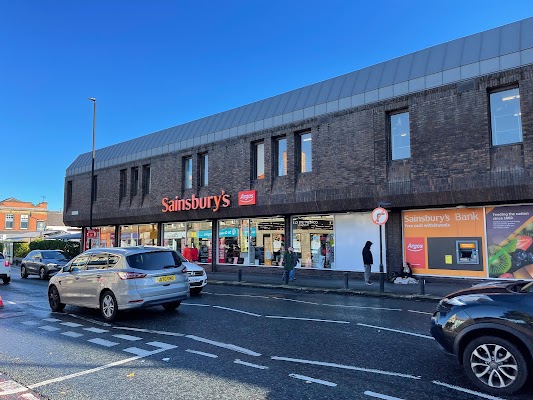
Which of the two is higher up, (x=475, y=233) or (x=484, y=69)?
(x=484, y=69)

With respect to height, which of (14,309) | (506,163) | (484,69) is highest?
(484,69)

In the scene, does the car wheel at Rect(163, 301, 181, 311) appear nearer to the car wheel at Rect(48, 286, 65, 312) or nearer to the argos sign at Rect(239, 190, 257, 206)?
the car wheel at Rect(48, 286, 65, 312)

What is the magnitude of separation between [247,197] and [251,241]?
2674 mm

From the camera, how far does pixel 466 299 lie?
16.2ft

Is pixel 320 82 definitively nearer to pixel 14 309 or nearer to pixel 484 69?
pixel 484 69

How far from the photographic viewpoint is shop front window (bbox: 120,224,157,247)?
94.1 feet

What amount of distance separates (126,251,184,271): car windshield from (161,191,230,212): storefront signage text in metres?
12.5

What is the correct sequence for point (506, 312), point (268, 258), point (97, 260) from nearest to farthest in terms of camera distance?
point (506, 312) → point (97, 260) → point (268, 258)

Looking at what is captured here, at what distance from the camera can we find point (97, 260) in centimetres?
970

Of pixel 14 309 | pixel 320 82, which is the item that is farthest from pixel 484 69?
pixel 14 309

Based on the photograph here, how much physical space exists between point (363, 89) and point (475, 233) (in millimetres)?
7443

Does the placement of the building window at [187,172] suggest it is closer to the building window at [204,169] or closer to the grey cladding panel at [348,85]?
the building window at [204,169]

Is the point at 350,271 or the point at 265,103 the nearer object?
the point at 350,271

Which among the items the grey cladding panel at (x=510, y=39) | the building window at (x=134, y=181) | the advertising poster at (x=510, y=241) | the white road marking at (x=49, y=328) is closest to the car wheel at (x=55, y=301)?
the white road marking at (x=49, y=328)
